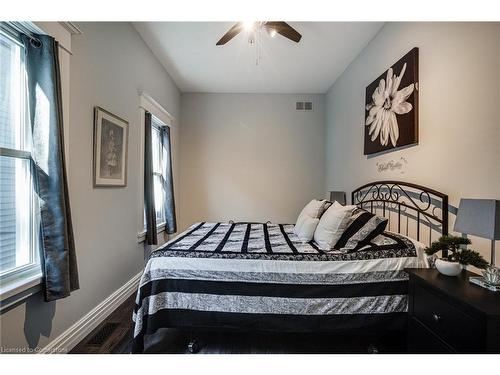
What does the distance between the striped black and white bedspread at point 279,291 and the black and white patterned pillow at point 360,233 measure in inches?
4.4

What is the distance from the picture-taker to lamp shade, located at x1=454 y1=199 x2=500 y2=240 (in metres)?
1.16

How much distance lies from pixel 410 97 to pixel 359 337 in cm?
204

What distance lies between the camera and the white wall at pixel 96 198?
1580mm

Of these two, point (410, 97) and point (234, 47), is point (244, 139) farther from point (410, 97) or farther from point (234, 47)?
point (410, 97)

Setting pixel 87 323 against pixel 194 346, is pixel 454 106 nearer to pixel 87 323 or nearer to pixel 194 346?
A: pixel 194 346

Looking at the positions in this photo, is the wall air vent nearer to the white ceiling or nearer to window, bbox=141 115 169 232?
the white ceiling

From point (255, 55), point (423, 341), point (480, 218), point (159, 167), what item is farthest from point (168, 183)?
point (480, 218)

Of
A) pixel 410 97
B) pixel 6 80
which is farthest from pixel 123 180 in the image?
pixel 410 97

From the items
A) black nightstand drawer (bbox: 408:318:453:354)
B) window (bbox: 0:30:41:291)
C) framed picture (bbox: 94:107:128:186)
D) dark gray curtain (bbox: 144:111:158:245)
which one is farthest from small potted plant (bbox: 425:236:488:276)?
dark gray curtain (bbox: 144:111:158:245)

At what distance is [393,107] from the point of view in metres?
2.33

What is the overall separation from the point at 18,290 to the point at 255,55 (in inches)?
130

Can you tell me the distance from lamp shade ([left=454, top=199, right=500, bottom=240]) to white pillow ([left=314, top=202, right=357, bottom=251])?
2.38 ft

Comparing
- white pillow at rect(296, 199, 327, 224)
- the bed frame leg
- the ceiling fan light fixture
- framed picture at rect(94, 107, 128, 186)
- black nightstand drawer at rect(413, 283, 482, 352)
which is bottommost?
the bed frame leg

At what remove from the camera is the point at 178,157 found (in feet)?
15.3
